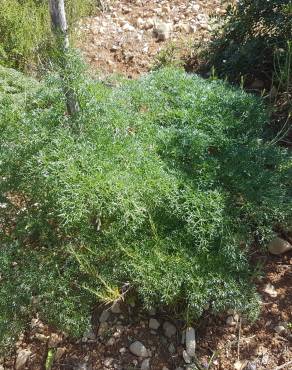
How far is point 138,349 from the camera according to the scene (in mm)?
2266

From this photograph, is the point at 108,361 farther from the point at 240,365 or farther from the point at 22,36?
the point at 22,36

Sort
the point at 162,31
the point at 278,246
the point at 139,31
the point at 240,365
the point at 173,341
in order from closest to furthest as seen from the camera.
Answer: the point at 240,365 → the point at 173,341 → the point at 278,246 → the point at 162,31 → the point at 139,31

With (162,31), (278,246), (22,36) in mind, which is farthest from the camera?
(162,31)

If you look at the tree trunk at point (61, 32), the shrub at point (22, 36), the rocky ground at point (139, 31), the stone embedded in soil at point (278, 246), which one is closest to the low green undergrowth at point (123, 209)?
the tree trunk at point (61, 32)

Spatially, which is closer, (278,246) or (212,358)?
(212,358)

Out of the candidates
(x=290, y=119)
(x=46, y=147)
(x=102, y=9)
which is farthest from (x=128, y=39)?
(x=46, y=147)


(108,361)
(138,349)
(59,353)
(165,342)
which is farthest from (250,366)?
(59,353)

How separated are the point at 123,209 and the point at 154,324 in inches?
27.4

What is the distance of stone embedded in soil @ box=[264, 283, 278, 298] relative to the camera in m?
2.43

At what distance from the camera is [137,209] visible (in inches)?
83.4

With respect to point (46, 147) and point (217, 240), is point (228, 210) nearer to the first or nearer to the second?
point (217, 240)

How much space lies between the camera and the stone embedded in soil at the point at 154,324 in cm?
235

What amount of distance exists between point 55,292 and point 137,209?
558mm

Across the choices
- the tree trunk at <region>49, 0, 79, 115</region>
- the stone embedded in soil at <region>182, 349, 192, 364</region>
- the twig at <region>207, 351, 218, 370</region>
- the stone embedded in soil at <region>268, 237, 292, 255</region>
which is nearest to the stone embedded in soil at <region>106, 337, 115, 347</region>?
the stone embedded in soil at <region>182, 349, 192, 364</region>
